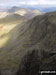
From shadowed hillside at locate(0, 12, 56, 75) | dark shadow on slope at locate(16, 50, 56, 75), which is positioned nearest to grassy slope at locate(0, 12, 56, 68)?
shadowed hillside at locate(0, 12, 56, 75)

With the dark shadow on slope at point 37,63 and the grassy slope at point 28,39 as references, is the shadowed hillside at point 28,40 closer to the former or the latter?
the grassy slope at point 28,39

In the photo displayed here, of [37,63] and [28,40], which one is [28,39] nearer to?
[28,40]

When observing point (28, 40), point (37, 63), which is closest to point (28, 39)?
point (28, 40)

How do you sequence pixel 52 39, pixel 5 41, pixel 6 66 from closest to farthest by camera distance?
pixel 6 66 < pixel 52 39 < pixel 5 41

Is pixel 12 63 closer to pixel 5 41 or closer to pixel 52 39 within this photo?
pixel 52 39

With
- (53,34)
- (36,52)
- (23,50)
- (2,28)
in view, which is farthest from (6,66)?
(2,28)

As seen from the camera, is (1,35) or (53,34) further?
(1,35)

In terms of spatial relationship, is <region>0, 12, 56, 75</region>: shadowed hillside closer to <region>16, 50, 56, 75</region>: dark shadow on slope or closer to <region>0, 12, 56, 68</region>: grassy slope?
<region>0, 12, 56, 68</region>: grassy slope

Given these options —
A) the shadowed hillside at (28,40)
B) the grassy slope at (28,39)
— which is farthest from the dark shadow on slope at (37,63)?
the grassy slope at (28,39)
